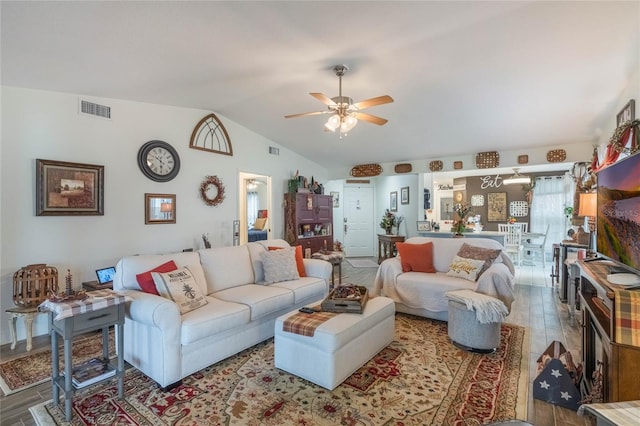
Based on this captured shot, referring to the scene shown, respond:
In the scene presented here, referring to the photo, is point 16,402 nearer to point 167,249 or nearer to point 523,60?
point 167,249

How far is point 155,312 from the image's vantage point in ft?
7.35

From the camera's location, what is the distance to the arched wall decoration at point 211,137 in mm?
4762

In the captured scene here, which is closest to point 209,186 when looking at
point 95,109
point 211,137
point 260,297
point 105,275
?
point 211,137

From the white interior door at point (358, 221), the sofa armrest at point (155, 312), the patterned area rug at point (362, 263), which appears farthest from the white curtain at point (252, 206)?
the sofa armrest at point (155, 312)

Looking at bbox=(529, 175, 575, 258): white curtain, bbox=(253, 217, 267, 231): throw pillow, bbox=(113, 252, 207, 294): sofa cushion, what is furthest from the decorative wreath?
bbox=(529, 175, 575, 258): white curtain

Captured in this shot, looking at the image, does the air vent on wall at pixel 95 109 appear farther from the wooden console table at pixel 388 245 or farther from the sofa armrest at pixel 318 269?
the wooden console table at pixel 388 245

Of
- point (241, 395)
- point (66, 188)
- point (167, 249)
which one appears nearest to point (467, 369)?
point (241, 395)

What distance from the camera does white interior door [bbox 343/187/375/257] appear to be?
897cm

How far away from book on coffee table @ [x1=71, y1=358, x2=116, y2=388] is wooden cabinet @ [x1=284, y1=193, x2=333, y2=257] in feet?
13.0

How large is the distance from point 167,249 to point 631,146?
5201mm

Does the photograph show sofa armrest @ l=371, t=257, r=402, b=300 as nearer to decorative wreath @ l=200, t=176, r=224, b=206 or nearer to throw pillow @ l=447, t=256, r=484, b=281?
throw pillow @ l=447, t=256, r=484, b=281

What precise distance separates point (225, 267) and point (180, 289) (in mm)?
789

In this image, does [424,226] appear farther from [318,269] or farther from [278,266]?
[278,266]

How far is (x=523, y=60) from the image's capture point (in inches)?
113
